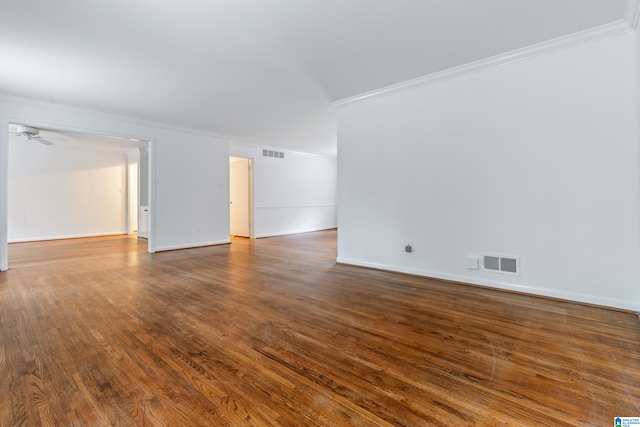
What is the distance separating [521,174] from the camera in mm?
3027

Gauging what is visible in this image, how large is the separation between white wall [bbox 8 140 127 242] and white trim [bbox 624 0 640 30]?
10.5 metres

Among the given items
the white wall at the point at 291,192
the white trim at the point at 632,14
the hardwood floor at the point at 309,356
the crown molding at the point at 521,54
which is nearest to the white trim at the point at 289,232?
the white wall at the point at 291,192

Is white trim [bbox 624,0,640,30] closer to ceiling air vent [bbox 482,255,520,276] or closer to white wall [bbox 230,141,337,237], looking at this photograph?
ceiling air vent [bbox 482,255,520,276]

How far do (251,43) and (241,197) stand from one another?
5.75 meters

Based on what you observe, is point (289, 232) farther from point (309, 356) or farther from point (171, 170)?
point (309, 356)

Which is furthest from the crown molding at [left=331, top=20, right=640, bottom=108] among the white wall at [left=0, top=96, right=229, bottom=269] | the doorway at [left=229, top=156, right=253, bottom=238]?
the doorway at [left=229, top=156, right=253, bottom=238]

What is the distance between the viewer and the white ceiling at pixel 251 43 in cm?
230

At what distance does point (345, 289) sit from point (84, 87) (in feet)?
13.6

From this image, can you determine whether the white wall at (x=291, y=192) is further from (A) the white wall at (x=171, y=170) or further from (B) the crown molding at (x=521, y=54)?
(B) the crown molding at (x=521, y=54)

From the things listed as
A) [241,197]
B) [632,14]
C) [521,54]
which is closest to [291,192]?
[241,197]

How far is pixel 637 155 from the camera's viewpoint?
97.9 inches

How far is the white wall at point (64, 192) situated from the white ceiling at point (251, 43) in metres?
4.30

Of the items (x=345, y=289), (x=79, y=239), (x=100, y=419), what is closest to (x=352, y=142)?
(x=345, y=289)

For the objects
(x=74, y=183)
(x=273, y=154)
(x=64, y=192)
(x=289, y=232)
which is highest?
(x=273, y=154)
